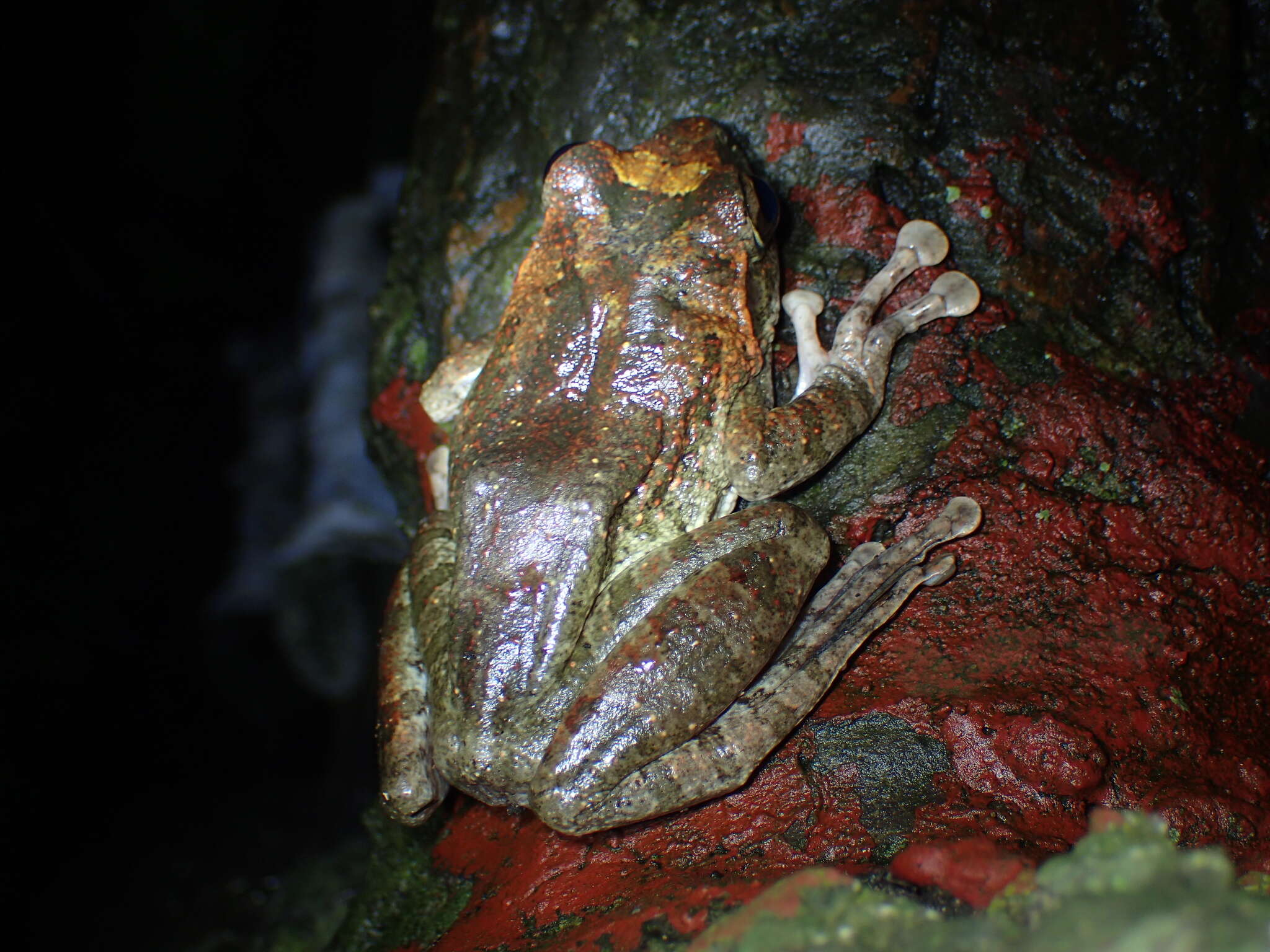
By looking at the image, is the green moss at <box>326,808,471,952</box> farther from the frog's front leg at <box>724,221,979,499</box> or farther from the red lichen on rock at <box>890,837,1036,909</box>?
the frog's front leg at <box>724,221,979,499</box>

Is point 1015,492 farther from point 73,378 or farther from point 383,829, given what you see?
point 73,378

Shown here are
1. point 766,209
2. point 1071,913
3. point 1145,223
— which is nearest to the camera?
point 1071,913

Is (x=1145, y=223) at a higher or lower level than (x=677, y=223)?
higher

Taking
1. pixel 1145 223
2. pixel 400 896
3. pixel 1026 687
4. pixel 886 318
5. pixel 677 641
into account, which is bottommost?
pixel 400 896

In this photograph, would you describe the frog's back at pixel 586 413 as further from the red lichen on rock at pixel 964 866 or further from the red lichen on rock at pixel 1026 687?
the red lichen on rock at pixel 964 866

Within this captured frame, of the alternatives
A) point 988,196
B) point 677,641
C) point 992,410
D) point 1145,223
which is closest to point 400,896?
point 677,641

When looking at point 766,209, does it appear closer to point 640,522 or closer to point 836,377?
point 836,377
